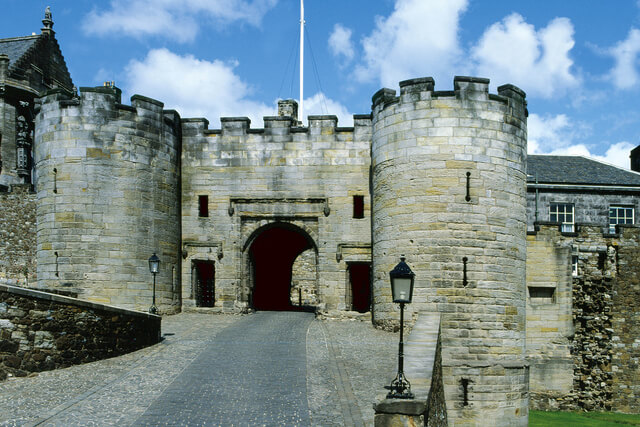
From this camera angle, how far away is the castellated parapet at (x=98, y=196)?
21.0 meters

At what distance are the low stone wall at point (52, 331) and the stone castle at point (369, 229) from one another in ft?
22.0

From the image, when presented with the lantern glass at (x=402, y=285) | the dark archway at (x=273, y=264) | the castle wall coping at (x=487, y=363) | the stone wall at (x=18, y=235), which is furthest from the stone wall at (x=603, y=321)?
the stone wall at (x=18, y=235)

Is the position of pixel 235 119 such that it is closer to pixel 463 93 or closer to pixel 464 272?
pixel 463 93

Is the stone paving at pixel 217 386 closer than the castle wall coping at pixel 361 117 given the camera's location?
Yes

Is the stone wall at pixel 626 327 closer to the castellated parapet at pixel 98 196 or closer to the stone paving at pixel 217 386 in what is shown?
the stone paving at pixel 217 386

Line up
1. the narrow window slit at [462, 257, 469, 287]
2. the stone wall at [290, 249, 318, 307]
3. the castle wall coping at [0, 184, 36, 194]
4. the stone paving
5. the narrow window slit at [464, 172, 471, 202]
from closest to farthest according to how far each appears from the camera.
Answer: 1. the stone paving
2. the narrow window slit at [462, 257, 469, 287]
3. the narrow window slit at [464, 172, 471, 202]
4. the castle wall coping at [0, 184, 36, 194]
5. the stone wall at [290, 249, 318, 307]

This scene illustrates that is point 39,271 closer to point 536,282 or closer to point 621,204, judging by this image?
point 536,282

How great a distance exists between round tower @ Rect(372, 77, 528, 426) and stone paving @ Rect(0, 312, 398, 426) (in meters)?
2.26

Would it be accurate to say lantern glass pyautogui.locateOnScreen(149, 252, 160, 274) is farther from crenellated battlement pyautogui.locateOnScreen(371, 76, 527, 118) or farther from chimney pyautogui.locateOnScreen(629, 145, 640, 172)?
chimney pyautogui.locateOnScreen(629, 145, 640, 172)

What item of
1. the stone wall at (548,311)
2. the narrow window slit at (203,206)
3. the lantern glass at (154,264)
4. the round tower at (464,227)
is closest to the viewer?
the round tower at (464,227)

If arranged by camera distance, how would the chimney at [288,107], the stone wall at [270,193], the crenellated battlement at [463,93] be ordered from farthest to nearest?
1. the chimney at [288,107]
2. the stone wall at [270,193]
3. the crenellated battlement at [463,93]

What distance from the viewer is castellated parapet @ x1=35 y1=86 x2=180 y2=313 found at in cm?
2098

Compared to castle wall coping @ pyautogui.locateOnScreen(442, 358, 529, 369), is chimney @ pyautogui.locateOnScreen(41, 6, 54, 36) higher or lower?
higher

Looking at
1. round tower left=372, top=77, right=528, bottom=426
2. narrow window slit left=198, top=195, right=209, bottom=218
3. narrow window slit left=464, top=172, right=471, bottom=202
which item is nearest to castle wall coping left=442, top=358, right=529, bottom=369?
round tower left=372, top=77, right=528, bottom=426
